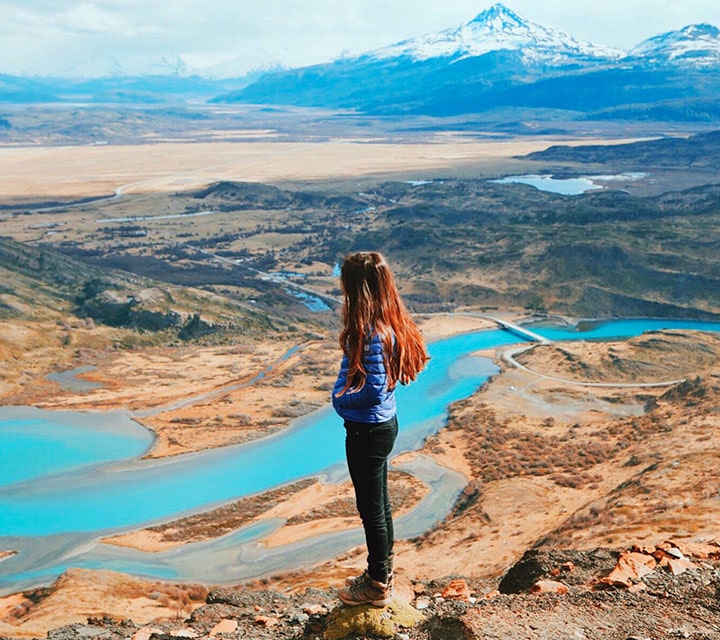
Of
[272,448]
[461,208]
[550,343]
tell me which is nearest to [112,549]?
[272,448]

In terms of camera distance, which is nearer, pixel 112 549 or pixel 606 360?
pixel 112 549

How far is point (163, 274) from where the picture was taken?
3036 inches

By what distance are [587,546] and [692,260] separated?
57514 mm

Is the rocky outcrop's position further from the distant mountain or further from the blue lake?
the distant mountain

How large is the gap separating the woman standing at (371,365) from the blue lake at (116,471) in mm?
19158

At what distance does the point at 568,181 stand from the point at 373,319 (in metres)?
145

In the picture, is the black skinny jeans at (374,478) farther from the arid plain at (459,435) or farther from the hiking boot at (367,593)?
the arid plain at (459,435)

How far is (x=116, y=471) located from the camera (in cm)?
3259

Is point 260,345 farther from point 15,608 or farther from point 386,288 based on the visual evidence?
point 386,288

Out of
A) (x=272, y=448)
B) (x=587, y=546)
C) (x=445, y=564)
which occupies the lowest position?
(x=272, y=448)

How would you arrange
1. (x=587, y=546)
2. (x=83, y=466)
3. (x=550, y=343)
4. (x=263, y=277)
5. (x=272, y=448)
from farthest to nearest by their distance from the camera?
1. (x=263, y=277)
2. (x=550, y=343)
3. (x=272, y=448)
4. (x=83, y=466)
5. (x=587, y=546)

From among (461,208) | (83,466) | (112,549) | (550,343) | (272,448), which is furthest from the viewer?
(461,208)

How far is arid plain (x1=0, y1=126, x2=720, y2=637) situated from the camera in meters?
17.5

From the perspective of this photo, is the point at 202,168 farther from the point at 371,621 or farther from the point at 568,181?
the point at 371,621
